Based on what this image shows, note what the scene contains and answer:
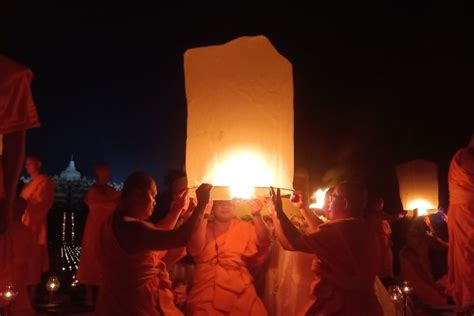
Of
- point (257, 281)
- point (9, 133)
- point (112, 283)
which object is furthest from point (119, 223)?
point (257, 281)

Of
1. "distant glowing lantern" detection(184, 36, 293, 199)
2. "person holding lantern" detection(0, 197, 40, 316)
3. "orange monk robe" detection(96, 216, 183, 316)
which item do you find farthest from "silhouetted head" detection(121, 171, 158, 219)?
"person holding lantern" detection(0, 197, 40, 316)

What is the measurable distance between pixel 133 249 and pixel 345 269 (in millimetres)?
1460

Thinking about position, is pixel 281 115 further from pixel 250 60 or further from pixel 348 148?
pixel 348 148

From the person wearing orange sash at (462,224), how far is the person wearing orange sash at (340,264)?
243 cm

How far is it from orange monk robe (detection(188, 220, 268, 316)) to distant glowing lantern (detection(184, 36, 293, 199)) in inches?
32.9

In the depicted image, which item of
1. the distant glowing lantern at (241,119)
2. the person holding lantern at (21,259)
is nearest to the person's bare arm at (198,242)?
the distant glowing lantern at (241,119)

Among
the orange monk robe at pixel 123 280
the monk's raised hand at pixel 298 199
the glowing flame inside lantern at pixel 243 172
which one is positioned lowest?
the orange monk robe at pixel 123 280

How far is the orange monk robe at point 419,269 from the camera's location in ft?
24.8

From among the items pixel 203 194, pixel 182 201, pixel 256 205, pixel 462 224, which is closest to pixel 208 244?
pixel 256 205

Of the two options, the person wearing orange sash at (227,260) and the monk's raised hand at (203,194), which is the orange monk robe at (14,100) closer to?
the monk's raised hand at (203,194)

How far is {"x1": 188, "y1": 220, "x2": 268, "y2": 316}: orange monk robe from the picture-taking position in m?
4.29

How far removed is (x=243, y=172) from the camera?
12.2 ft

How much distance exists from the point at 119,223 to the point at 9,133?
1.02 meters

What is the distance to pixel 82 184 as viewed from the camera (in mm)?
23797
